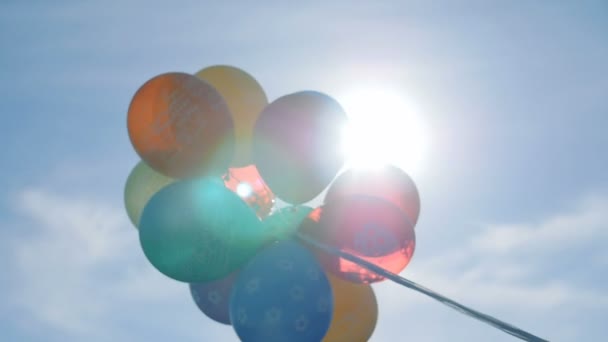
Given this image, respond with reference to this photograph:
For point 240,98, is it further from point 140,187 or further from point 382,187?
point 382,187

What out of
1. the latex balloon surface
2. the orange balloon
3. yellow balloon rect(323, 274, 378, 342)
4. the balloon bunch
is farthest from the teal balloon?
yellow balloon rect(323, 274, 378, 342)

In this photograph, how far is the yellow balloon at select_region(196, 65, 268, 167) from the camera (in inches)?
277

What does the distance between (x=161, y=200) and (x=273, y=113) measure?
1.42 meters

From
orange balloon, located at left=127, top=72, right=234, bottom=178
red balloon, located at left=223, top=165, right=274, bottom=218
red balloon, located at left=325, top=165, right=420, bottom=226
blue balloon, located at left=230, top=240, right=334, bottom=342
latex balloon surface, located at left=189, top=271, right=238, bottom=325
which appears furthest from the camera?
red balloon, located at left=223, top=165, right=274, bottom=218

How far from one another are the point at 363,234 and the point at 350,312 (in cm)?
109

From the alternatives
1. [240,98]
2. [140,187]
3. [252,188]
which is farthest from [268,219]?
[140,187]

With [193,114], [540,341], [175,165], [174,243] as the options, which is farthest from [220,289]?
[540,341]

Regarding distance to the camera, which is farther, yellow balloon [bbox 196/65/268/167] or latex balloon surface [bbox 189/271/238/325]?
yellow balloon [bbox 196/65/268/167]

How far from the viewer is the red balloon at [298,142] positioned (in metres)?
6.45

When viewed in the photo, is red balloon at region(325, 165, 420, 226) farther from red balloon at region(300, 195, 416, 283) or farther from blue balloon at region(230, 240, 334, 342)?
blue balloon at region(230, 240, 334, 342)

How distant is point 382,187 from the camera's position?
7.00m

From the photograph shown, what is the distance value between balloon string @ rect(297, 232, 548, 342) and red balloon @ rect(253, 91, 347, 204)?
58cm

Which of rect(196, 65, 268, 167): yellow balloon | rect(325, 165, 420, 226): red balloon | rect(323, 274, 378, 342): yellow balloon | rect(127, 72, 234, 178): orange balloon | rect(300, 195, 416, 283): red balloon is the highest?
rect(196, 65, 268, 167): yellow balloon

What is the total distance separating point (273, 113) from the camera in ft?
21.5
